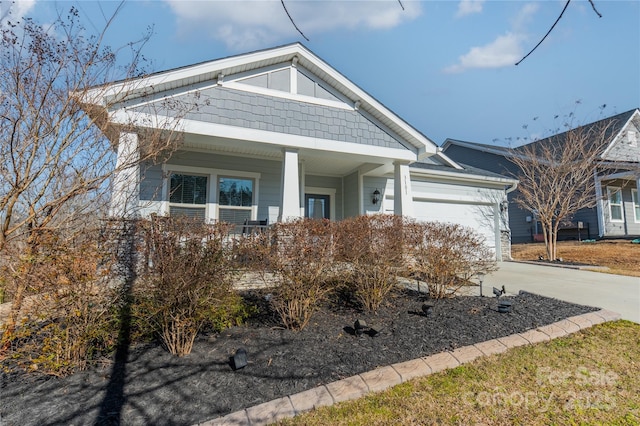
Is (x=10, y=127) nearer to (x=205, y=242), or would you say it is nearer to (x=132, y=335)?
(x=205, y=242)

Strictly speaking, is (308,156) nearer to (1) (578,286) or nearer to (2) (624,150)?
(1) (578,286)

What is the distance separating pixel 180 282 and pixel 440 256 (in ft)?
12.6

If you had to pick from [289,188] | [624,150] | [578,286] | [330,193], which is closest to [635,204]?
[624,150]

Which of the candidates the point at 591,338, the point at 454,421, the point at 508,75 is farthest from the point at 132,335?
the point at 591,338

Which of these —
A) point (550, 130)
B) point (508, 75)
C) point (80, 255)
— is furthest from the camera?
point (550, 130)

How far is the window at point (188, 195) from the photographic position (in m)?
8.16

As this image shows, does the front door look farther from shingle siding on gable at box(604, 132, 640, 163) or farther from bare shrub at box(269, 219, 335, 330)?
shingle siding on gable at box(604, 132, 640, 163)

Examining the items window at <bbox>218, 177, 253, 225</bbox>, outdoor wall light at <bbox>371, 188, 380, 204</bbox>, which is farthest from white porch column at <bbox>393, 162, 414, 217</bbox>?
window at <bbox>218, 177, 253, 225</bbox>

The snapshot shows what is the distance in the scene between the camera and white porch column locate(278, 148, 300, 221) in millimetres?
7246

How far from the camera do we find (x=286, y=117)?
24.9ft

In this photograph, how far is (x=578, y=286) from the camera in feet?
21.0

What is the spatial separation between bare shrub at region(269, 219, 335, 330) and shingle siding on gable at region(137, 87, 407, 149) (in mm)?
4041

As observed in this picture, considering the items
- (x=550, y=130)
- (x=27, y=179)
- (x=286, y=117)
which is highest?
(x=550, y=130)

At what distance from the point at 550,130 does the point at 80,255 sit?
17961mm
